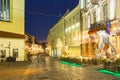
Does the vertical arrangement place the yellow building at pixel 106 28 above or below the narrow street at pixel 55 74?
above

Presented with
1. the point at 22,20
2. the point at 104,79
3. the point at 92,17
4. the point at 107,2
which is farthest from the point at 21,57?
the point at 104,79

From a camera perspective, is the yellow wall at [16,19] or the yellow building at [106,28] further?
the yellow wall at [16,19]

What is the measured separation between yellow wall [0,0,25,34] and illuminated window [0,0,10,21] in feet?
1.87

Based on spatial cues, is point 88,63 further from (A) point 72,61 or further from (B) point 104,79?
(B) point 104,79

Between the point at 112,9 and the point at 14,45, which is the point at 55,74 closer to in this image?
the point at 112,9

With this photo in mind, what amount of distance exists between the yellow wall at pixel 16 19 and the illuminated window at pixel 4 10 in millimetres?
569

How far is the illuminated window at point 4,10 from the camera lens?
47.8 metres

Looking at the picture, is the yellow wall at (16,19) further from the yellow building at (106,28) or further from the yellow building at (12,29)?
the yellow building at (106,28)

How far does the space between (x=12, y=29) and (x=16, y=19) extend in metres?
1.85

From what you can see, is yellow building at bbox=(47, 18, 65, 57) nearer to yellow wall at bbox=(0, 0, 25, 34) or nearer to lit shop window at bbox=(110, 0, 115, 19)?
yellow wall at bbox=(0, 0, 25, 34)

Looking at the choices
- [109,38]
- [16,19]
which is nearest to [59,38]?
[16,19]

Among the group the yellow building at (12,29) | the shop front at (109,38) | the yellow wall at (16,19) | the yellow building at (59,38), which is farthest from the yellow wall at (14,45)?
the yellow building at (59,38)

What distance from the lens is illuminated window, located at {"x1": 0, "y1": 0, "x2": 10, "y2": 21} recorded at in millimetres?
47816

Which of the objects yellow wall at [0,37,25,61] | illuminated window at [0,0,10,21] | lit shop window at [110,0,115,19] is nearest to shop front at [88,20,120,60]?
lit shop window at [110,0,115,19]
